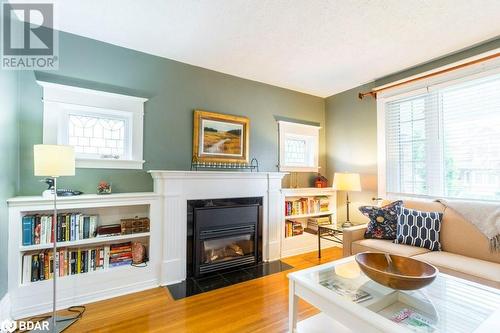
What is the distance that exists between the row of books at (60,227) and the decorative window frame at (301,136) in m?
2.51

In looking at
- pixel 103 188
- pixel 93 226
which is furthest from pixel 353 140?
pixel 93 226

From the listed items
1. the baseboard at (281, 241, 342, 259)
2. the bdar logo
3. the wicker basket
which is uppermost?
the wicker basket

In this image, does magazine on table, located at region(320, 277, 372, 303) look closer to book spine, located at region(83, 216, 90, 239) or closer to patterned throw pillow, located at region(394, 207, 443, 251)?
patterned throw pillow, located at region(394, 207, 443, 251)

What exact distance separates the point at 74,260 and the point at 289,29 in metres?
2.97

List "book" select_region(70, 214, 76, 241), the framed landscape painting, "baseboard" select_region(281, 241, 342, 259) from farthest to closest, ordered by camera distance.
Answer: "baseboard" select_region(281, 241, 342, 259), the framed landscape painting, "book" select_region(70, 214, 76, 241)

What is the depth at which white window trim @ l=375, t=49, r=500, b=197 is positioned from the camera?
2.41 m

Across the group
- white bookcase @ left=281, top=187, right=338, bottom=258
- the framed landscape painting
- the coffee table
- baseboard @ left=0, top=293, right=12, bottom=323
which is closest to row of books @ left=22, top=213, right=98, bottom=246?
baseboard @ left=0, top=293, right=12, bottom=323

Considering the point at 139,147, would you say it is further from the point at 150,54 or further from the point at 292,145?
the point at 292,145

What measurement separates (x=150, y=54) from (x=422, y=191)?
3711 millimetres

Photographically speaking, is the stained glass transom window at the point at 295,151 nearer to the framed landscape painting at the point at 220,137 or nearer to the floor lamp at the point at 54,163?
the framed landscape painting at the point at 220,137

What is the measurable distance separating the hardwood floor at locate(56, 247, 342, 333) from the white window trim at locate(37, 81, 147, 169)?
1.34 meters

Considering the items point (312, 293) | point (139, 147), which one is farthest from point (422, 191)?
point (139, 147)

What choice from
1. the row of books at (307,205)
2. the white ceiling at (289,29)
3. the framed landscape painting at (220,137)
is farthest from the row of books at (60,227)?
the row of books at (307,205)

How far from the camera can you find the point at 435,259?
2.05 m
